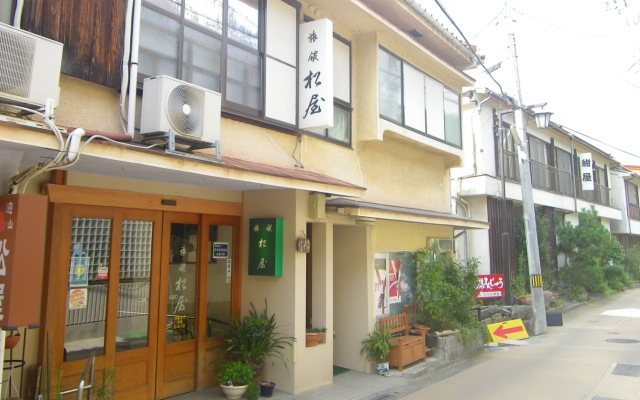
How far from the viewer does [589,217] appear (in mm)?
22750

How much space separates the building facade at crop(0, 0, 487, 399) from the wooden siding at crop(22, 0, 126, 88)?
0.05 feet

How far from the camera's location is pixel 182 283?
7.71 metres

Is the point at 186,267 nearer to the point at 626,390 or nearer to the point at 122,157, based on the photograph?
the point at 122,157

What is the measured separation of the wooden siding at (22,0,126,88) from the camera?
5.41m

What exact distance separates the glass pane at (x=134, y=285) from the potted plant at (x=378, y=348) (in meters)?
4.47

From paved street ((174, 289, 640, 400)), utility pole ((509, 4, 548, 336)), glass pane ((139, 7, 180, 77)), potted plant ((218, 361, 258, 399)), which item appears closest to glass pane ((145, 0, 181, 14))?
glass pane ((139, 7, 180, 77))

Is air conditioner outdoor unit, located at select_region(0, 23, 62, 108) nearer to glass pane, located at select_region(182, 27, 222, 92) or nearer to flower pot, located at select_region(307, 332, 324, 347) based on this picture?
glass pane, located at select_region(182, 27, 222, 92)

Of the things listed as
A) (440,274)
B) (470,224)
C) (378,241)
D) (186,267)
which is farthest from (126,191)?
(470,224)

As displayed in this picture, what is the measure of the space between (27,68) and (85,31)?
58.3 inches

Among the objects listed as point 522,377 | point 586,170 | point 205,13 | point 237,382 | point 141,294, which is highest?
point 586,170

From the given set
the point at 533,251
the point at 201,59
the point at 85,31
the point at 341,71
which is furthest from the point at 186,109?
the point at 533,251

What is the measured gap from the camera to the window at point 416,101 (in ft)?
35.3

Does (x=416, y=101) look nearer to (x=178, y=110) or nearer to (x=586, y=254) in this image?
(x=178, y=110)

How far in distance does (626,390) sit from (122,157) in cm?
905
